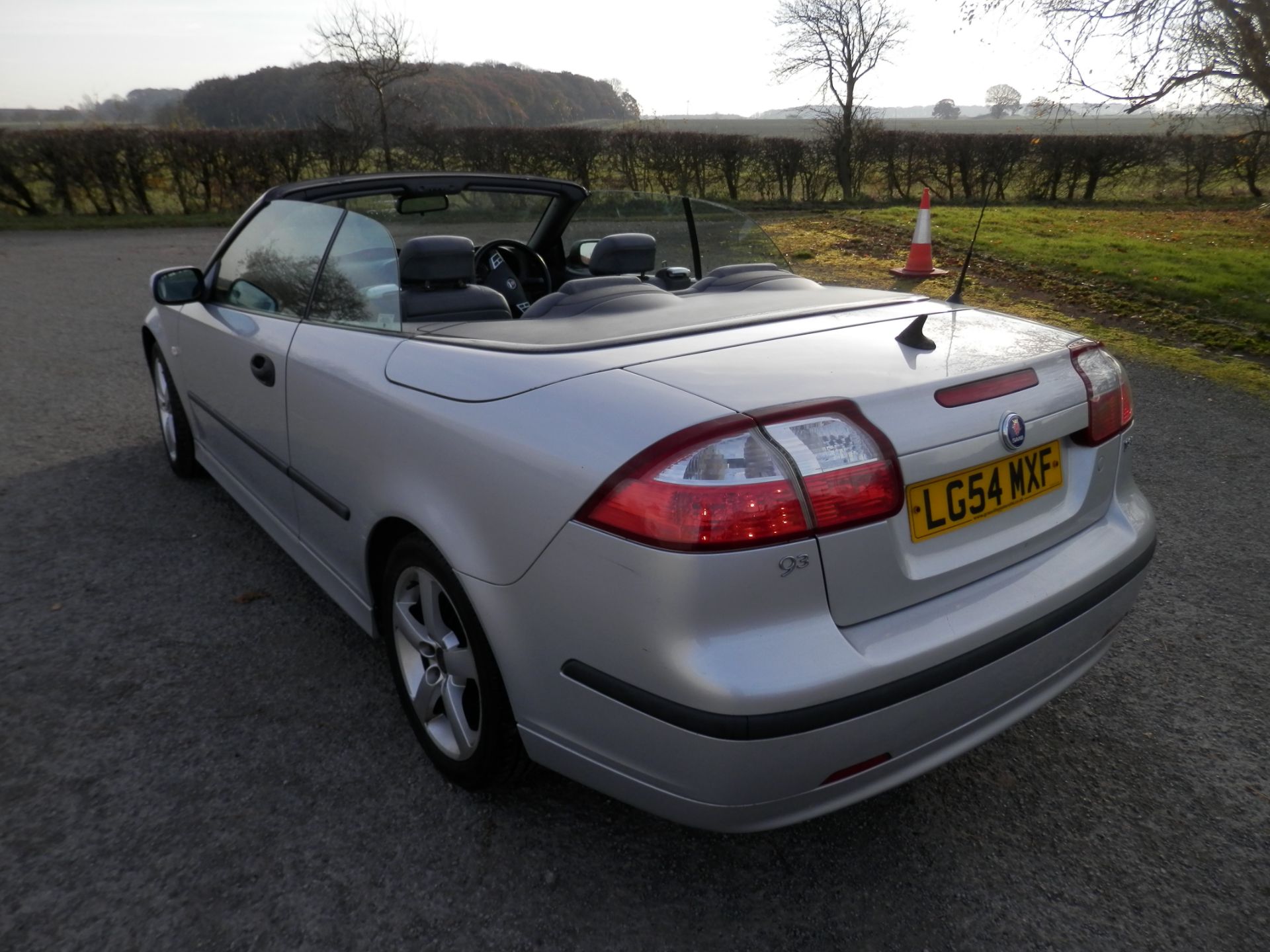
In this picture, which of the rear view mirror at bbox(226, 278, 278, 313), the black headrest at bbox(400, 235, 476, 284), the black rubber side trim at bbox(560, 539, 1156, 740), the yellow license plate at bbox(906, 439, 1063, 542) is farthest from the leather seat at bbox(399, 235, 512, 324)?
the yellow license plate at bbox(906, 439, 1063, 542)

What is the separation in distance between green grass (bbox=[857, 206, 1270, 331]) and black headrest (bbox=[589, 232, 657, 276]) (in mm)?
7086

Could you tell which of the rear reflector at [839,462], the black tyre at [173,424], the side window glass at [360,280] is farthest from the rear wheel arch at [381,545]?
the black tyre at [173,424]

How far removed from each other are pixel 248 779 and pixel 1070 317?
838cm

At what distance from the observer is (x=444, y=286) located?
110 inches

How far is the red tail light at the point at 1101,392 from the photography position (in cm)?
225

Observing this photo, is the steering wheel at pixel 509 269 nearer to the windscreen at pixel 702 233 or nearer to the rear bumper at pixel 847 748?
the windscreen at pixel 702 233

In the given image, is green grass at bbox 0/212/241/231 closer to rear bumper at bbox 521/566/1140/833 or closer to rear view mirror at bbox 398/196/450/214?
rear view mirror at bbox 398/196/450/214

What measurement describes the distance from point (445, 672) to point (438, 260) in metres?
1.25

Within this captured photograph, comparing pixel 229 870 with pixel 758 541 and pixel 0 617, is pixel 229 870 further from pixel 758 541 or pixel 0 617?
pixel 0 617

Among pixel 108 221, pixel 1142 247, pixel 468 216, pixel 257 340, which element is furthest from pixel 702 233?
pixel 108 221

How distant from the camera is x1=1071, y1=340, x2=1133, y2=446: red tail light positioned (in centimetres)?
225

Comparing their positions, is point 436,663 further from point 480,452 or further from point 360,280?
point 360,280

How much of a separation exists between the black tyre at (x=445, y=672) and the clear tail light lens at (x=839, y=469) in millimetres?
833

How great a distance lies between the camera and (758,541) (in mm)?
1650
